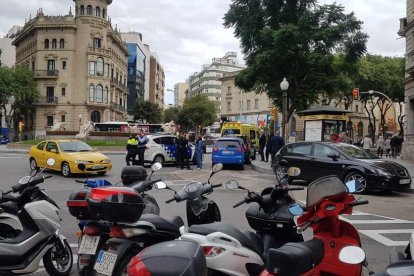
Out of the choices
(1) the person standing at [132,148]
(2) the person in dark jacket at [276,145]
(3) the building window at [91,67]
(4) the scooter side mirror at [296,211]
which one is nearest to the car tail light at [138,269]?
(4) the scooter side mirror at [296,211]

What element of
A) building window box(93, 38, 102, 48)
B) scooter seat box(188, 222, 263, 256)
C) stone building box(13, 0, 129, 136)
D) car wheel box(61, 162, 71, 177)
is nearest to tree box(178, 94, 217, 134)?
stone building box(13, 0, 129, 136)

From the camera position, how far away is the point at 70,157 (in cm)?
1678

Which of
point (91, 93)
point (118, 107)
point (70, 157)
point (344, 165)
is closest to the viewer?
point (344, 165)

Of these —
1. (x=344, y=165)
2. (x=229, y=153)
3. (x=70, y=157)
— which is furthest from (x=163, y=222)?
(x=229, y=153)

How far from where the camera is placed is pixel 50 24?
7144 cm

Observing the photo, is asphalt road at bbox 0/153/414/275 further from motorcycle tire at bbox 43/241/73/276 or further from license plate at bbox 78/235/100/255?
license plate at bbox 78/235/100/255

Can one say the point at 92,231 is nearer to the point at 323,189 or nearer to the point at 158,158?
the point at 323,189

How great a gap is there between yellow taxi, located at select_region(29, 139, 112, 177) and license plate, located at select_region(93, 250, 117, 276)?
12545mm

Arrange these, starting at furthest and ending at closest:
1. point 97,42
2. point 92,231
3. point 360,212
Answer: point 97,42, point 360,212, point 92,231

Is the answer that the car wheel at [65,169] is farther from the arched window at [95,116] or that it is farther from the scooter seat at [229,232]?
the arched window at [95,116]

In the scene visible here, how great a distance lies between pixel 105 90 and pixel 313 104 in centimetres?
5013

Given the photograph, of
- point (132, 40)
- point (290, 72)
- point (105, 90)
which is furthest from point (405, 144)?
point (132, 40)

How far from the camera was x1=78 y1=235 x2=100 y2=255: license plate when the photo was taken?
14.7 ft

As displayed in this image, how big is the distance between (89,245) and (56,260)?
1.29 meters
